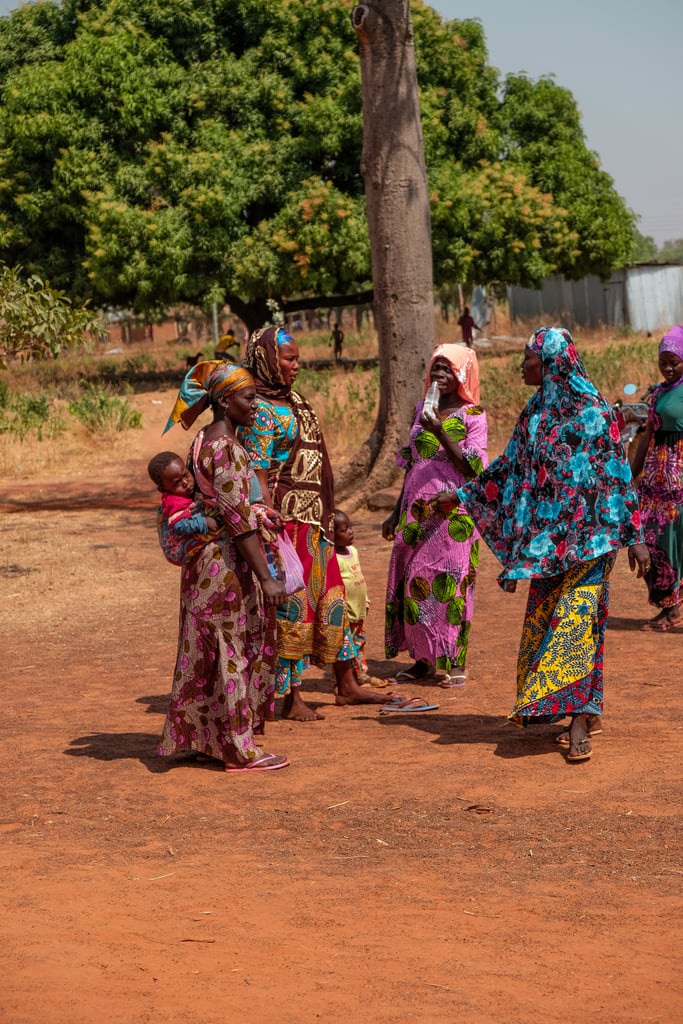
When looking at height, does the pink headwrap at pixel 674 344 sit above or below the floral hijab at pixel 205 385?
above

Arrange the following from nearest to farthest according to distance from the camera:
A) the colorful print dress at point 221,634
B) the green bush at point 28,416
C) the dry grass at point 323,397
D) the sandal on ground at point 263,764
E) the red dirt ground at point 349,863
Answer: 1. the red dirt ground at point 349,863
2. the colorful print dress at point 221,634
3. the sandal on ground at point 263,764
4. the dry grass at point 323,397
5. the green bush at point 28,416

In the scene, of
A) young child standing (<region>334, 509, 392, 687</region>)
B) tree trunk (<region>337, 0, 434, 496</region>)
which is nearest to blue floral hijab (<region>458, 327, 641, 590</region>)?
young child standing (<region>334, 509, 392, 687</region>)

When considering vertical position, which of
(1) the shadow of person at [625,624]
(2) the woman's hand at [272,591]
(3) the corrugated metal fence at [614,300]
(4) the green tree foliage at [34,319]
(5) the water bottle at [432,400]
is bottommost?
(1) the shadow of person at [625,624]

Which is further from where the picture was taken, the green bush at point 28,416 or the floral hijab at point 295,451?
the green bush at point 28,416

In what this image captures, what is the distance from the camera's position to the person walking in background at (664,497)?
8.71m

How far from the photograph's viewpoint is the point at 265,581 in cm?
566

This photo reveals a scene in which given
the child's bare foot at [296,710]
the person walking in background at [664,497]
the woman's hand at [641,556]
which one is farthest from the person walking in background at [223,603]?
the person walking in background at [664,497]

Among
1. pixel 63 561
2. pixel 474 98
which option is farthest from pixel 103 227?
pixel 63 561

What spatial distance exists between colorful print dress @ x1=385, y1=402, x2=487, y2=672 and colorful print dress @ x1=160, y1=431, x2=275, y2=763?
144 centimetres

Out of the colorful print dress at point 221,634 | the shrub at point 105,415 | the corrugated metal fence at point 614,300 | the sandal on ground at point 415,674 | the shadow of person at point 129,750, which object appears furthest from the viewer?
the corrugated metal fence at point 614,300

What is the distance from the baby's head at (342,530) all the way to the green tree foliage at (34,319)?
510cm

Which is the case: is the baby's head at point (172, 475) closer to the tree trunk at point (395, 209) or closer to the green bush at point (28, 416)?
the tree trunk at point (395, 209)

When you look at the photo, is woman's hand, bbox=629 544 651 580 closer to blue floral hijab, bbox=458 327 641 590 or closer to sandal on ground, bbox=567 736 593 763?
blue floral hijab, bbox=458 327 641 590

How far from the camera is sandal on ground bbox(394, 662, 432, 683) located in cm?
776
